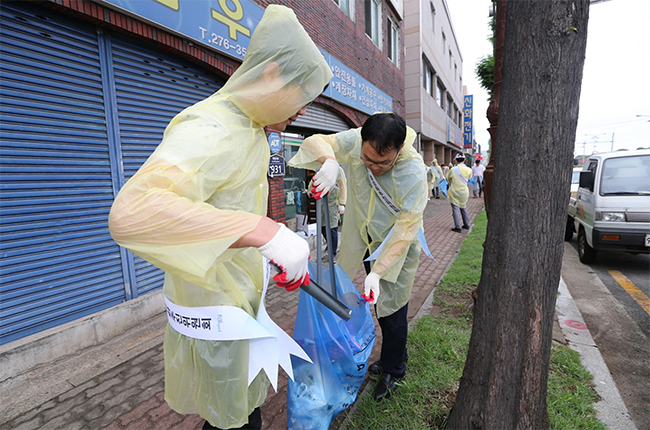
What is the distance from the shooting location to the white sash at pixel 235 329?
1.20 metres

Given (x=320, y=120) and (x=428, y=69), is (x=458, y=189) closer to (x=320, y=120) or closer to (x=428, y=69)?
(x=320, y=120)

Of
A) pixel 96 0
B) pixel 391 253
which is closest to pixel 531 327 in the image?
pixel 391 253

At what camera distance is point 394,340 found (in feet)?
7.58

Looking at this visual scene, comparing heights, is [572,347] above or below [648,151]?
below

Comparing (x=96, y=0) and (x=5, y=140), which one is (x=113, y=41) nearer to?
(x=96, y=0)

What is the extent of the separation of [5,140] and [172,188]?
9.17 feet

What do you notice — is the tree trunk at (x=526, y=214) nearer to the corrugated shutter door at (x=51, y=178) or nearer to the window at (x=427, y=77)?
the corrugated shutter door at (x=51, y=178)

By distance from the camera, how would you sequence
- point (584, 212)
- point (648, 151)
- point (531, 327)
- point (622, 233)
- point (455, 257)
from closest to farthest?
point (531, 327) → point (622, 233) → point (648, 151) → point (584, 212) → point (455, 257)

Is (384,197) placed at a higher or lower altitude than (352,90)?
lower

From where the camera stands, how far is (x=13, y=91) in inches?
106

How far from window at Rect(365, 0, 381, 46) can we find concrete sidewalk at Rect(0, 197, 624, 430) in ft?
33.4

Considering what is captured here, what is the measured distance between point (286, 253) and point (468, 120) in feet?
127

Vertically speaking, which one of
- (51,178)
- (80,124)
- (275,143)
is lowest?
(51,178)

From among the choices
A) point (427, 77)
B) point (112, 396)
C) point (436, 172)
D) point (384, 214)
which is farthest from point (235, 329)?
point (427, 77)
